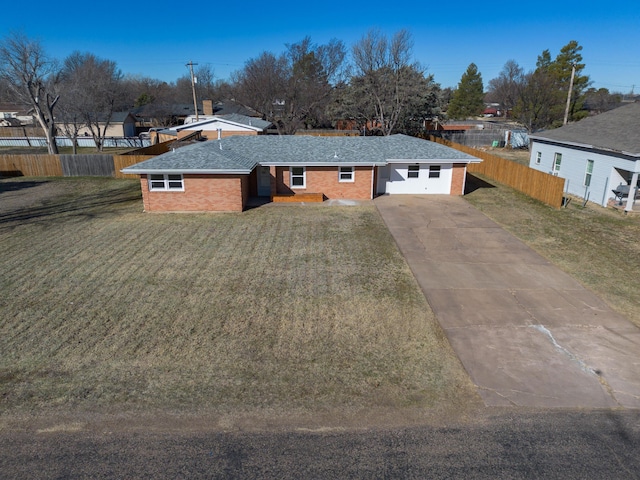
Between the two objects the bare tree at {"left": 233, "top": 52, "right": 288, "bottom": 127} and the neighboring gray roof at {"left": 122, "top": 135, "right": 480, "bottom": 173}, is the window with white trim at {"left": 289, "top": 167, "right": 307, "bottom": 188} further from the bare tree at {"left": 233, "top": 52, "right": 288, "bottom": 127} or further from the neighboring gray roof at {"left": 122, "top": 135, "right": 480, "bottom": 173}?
the bare tree at {"left": 233, "top": 52, "right": 288, "bottom": 127}

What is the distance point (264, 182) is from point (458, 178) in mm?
11311

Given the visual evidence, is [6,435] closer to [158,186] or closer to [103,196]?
[158,186]

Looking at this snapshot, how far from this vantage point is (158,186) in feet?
68.5

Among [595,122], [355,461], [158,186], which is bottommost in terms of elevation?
[355,461]

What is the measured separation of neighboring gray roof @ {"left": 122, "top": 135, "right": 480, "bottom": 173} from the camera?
20.3m

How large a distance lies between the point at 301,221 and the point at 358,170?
5.46 metres

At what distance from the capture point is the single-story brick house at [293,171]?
2061 centimetres

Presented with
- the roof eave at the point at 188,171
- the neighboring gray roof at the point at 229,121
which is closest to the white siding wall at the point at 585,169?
the roof eave at the point at 188,171

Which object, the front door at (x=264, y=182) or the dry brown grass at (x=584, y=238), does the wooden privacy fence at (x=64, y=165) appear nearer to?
the front door at (x=264, y=182)

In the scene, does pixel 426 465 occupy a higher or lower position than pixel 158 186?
lower

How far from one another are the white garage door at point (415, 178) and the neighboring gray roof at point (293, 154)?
26.6 inches

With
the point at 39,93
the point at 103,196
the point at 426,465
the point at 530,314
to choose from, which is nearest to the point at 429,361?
the point at 426,465

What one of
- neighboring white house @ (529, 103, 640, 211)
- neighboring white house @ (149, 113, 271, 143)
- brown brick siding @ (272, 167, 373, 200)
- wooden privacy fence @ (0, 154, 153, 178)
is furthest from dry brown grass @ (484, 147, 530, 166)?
wooden privacy fence @ (0, 154, 153, 178)

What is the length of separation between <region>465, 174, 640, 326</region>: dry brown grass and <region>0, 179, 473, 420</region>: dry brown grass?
5583mm
